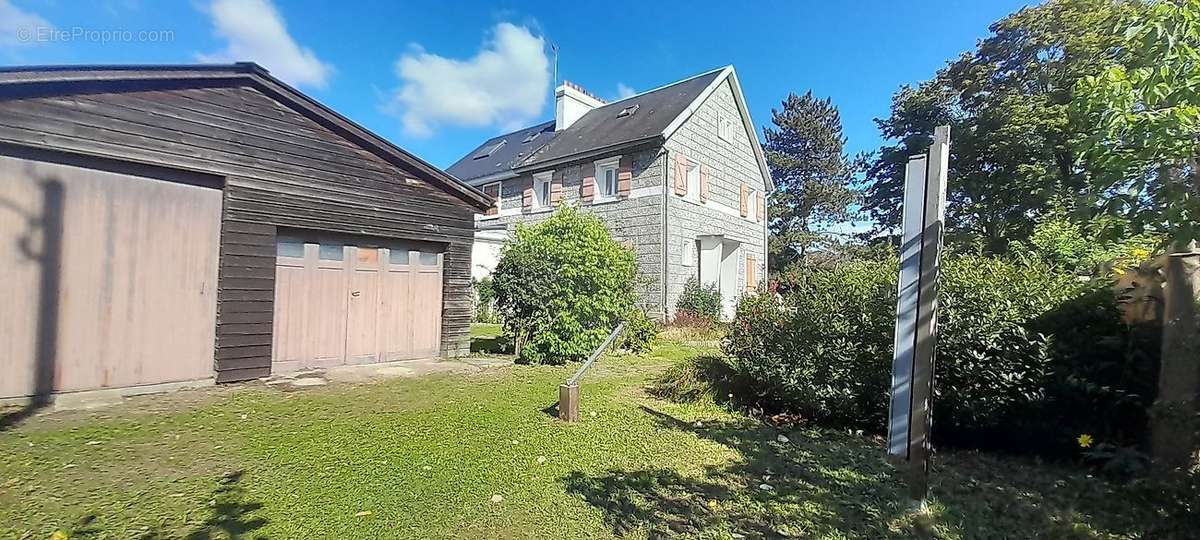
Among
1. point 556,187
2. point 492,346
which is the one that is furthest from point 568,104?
point 492,346

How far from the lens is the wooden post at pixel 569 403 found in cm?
509

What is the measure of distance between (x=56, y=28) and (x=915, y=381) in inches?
393

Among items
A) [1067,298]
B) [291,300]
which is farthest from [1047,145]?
[291,300]

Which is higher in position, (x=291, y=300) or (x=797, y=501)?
(x=291, y=300)

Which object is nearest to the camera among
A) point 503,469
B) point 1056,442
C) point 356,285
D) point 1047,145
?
point 503,469

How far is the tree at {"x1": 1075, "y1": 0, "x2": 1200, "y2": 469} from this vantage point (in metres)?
2.99

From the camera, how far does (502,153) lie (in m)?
23.1

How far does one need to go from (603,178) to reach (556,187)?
70.3 inches

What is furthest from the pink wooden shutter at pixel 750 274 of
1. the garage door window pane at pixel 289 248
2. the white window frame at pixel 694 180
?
the garage door window pane at pixel 289 248

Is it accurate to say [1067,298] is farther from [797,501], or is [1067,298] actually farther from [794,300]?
[797,501]

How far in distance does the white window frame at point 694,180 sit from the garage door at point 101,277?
12.4 metres

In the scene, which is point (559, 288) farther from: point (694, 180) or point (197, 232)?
point (694, 180)

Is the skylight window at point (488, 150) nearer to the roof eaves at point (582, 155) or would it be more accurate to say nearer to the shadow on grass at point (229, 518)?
the roof eaves at point (582, 155)

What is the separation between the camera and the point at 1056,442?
4.03m
